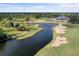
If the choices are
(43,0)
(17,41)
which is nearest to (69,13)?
(43,0)

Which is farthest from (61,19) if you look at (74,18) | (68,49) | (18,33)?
(18,33)

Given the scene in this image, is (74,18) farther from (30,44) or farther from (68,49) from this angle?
(30,44)

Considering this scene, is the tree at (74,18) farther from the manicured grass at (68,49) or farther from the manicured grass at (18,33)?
the manicured grass at (18,33)

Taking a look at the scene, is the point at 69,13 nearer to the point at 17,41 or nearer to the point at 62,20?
the point at 62,20

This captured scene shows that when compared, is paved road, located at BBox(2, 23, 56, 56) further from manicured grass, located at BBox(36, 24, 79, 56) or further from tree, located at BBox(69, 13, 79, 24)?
tree, located at BBox(69, 13, 79, 24)

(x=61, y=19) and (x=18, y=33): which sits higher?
(x=61, y=19)

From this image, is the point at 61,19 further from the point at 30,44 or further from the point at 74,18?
the point at 30,44

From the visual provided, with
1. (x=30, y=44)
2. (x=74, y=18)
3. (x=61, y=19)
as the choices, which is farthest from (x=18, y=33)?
(x=74, y=18)

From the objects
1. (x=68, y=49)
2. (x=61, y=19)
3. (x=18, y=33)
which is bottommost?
(x=68, y=49)
